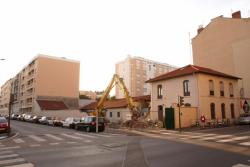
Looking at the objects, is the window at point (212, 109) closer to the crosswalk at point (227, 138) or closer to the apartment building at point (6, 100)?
the crosswalk at point (227, 138)

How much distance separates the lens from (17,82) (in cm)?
8588

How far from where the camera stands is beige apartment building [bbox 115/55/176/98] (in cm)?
8619

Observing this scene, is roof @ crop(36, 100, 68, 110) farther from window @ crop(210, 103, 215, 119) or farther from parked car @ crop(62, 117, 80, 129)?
window @ crop(210, 103, 215, 119)

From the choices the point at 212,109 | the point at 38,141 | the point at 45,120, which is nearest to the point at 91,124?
the point at 38,141

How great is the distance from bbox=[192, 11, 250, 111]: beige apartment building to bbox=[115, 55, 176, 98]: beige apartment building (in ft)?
143

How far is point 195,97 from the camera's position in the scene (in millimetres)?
28078

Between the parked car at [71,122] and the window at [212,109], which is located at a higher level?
the window at [212,109]

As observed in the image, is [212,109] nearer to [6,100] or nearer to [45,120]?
[45,120]

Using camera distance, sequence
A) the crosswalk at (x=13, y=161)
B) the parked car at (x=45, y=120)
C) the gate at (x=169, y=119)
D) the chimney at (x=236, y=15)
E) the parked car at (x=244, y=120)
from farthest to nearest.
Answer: the chimney at (x=236, y=15) → the parked car at (x=45, y=120) → the parked car at (x=244, y=120) → the gate at (x=169, y=119) → the crosswalk at (x=13, y=161)

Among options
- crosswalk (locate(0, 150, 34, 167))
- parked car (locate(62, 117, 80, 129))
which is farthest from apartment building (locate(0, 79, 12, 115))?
crosswalk (locate(0, 150, 34, 167))

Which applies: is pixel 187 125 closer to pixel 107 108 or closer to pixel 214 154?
pixel 214 154

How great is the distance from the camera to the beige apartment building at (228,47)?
36.9m

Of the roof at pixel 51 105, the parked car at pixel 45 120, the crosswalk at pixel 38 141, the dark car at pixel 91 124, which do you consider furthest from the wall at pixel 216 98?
the roof at pixel 51 105

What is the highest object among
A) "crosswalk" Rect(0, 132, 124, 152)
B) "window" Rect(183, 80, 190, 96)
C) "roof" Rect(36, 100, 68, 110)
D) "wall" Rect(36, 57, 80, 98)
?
"wall" Rect(36, 57, 80, 98)
